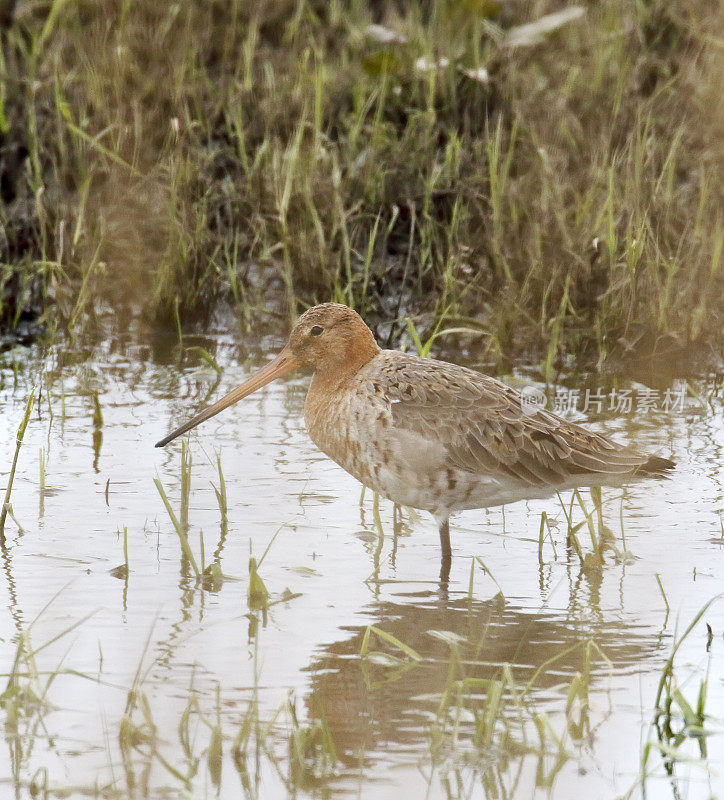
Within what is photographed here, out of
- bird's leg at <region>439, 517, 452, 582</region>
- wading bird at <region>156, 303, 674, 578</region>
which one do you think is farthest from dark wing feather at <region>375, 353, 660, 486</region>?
bird's leg at <region>439, 517, 452, 582</region>

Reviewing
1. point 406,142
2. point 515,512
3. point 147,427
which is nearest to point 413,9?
point 406,142

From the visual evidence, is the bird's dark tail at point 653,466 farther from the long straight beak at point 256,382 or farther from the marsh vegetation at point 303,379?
the long straight beak at point 256,382

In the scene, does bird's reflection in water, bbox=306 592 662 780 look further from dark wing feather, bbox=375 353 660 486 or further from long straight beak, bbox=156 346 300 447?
long straight beak, bbox=156 346 300 447

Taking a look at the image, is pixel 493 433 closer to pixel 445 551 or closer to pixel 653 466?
pixel 445 551

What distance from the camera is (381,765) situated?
3.46m

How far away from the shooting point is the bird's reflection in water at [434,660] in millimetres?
3701

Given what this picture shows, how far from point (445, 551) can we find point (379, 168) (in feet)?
11.9

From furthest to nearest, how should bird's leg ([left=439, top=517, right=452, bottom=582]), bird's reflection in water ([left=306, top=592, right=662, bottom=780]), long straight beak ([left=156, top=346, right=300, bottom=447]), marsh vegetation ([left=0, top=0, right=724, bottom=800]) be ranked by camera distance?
long straight beak ([left=156, top=346, right=300, bottom=447])
bird's leg ([left=439, top=517, right=452, bottom=582])
bird's reflection in water ([left=306, top=592, right=662, bottom=780])
marsh vegetation ([left=0, top=0, right=724, bottom=800])

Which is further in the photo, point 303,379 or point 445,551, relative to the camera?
point 303,379

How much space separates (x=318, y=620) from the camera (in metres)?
4.48

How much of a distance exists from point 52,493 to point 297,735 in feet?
8.18

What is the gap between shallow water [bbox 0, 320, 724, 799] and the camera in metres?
3.39

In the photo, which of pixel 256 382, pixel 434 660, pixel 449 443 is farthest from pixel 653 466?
pixel 256 382

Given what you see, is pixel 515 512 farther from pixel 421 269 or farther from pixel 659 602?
pixel 421 269
